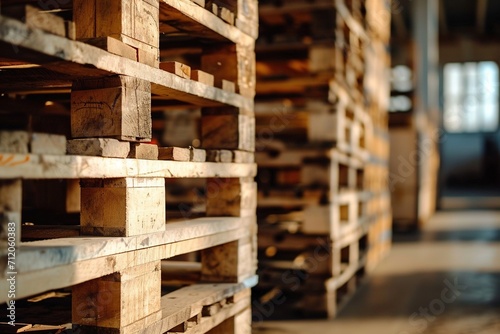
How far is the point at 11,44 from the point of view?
1.91 metres

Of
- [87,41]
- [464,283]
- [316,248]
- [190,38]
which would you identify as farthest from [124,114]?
[464,283]

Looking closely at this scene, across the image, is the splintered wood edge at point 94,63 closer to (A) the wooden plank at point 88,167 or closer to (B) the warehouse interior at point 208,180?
(B) the warehouse interior at point 208,180

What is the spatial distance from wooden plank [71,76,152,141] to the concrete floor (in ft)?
9.40

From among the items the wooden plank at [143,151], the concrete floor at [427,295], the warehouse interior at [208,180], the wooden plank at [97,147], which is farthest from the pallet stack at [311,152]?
the wooden plank at [97,147]

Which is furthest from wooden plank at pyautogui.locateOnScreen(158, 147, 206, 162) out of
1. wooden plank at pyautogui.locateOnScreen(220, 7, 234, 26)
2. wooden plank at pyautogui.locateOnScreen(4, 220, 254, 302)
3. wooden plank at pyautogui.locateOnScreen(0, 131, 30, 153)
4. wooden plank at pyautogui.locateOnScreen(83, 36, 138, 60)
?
wooden plank at pyautogui.locateOnScreen(0, 131, 30, 153)

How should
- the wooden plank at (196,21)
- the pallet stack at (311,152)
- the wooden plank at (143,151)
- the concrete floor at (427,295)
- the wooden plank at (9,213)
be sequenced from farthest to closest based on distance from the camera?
the pallet stack at (311,152) → the concrete floor at (427,295) → the wooden plank at (196,21) → the wooden plank at (143,151) → the wooden plank at (9,213)

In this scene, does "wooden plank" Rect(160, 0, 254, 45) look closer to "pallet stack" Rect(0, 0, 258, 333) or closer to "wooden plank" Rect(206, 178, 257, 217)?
"pallet stack" Rect(0, 0, 258, 333)

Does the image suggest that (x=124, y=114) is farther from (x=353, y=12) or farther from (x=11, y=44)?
(x=353, y=12)

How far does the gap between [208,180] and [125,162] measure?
42.7 inches

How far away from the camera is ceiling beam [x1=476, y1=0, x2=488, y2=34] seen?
24.2 metres

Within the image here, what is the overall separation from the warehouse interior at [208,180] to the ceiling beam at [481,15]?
52.1 feet

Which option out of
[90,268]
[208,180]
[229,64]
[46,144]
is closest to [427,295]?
[208,180]

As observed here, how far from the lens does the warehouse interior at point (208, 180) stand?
2182 millimetres

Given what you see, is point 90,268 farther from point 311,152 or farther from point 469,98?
point 469,98
